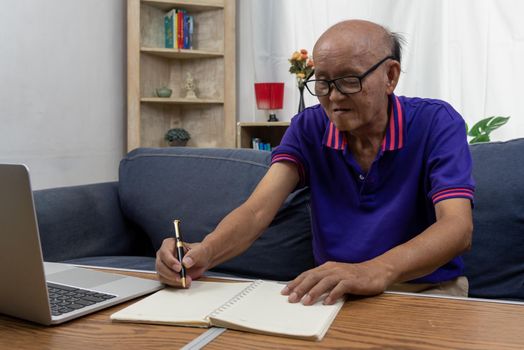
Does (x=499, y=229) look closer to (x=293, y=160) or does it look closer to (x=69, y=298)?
(x=293, y=160)

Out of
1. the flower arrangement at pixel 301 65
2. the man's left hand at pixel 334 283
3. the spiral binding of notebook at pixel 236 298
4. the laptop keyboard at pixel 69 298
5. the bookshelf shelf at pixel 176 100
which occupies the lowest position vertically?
the laptop keyboard at pixel 69 298

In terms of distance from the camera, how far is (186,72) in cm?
355

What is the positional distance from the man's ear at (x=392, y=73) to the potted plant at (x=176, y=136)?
2.19 m

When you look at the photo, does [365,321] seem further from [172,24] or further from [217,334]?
[172,24]

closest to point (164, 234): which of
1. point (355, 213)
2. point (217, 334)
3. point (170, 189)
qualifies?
point (170, 189)

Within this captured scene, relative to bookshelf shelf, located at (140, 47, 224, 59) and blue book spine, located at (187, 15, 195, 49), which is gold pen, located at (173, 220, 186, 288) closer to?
bookshelf shelf, located at (140, 47, 224, 59)

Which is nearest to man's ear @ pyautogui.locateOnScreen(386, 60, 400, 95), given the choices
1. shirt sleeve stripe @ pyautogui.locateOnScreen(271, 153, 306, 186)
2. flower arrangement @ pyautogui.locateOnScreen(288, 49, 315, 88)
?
shirt sleeve stripe @ pyautogui.locateOnScreen(271, 153, 306, 186)

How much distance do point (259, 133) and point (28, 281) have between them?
8.72 feet

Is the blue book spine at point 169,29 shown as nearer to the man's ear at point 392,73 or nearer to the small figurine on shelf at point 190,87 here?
the small figurine on shelf at point 190,87

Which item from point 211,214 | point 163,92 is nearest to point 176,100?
point 163,92

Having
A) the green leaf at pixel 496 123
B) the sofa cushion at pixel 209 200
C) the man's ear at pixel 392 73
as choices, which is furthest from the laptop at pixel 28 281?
the green leaf at pixel 496 123

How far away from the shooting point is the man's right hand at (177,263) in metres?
0.95

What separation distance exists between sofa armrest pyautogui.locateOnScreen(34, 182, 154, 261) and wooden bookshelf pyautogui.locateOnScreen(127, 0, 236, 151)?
3.52ft

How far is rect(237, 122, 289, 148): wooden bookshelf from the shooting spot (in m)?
3.14
